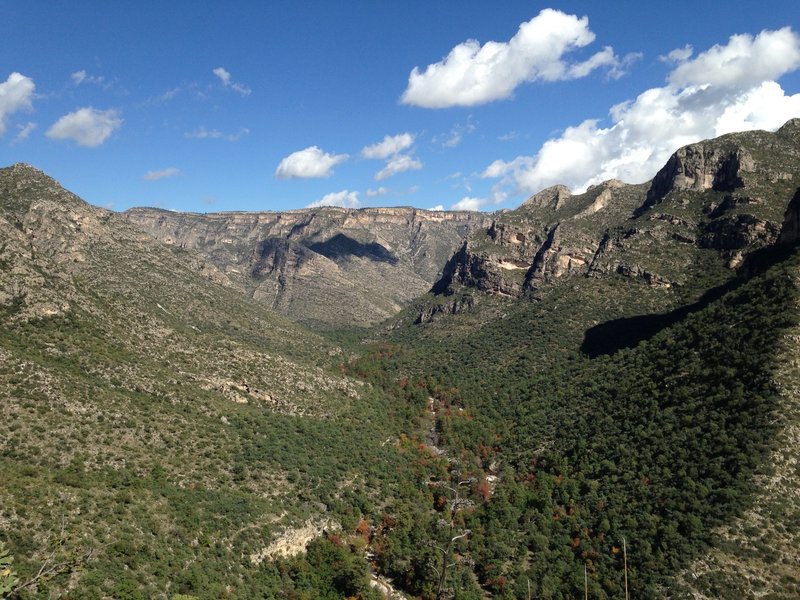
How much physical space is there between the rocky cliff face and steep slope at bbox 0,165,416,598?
66.4 metres

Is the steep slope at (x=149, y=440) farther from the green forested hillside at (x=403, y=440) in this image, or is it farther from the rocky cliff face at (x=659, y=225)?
the rocky cliff face at (x=659, y=225)

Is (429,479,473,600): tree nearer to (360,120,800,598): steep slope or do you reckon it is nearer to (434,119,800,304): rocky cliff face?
(360,120,800,598): steep slope

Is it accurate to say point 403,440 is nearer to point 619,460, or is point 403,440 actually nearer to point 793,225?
point 619,460

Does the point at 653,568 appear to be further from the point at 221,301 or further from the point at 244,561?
the point at 221,301

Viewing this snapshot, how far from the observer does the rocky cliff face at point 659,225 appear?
110812mm

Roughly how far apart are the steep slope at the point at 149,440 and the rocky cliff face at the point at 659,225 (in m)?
66.4

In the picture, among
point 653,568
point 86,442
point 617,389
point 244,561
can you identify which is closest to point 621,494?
point 653,568

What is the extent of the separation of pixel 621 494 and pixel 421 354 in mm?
79008

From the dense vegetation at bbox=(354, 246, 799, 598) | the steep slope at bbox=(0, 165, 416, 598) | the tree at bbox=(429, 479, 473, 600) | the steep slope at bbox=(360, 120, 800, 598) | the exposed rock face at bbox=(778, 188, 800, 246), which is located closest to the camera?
the tree at bbox=(429, 479, 473, 600)

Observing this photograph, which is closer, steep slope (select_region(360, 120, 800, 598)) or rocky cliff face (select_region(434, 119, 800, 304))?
steep slope (select_region(360, 120, 800, 598))

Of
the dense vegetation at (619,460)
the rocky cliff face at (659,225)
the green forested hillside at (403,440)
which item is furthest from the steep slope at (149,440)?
the rocky cliff face at (659,225)

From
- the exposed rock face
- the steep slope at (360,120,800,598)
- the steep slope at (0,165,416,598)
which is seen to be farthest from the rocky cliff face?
the steep slope at (0,165,416,598)

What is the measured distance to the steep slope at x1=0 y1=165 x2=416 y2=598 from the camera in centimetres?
3994

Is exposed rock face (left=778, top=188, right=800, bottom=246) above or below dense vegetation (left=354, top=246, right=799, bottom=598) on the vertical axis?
above
